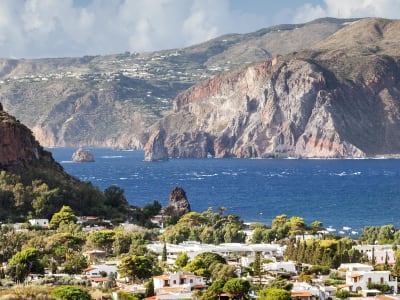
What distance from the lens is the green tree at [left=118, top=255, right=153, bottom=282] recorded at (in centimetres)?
6506

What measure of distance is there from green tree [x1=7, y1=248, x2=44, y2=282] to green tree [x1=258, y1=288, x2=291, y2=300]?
14.7 m

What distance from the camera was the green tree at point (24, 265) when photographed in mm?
62219

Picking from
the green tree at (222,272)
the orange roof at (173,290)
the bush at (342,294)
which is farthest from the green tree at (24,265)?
the bush at (342,294)

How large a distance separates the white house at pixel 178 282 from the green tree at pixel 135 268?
2831mm

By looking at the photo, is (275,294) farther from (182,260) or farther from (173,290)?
(182,260)

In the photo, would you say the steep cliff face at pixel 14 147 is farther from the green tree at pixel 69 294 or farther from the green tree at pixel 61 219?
the green tree at pixel 69 294

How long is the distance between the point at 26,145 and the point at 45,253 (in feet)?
133

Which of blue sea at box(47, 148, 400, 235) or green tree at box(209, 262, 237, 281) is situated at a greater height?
blue sea at box(47, 148, 400, 235)

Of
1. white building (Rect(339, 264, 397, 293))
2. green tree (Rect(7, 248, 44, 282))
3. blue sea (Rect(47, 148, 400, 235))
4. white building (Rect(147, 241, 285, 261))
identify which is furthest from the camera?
blue sea (Rect(47, 148, 400, 235))

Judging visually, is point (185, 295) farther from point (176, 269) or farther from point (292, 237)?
point (292, 237)

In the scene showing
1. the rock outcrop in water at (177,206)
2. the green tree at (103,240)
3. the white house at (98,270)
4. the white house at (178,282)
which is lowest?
the white house at (178,282)

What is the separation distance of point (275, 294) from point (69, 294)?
1067cm

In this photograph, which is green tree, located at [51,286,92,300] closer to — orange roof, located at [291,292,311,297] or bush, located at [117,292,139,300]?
bush, located at [117,292,139,300]

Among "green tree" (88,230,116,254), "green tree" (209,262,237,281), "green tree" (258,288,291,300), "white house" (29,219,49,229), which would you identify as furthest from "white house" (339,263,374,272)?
"white house" (29,219,49,229)
